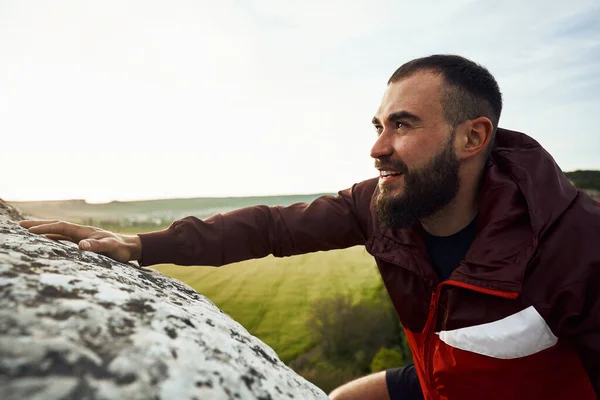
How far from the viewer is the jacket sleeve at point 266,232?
9.74 ft

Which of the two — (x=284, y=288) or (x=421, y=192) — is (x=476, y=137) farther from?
(x=284, y=288)

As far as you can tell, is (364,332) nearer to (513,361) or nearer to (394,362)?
(394,362)

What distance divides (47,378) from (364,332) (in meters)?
22.8

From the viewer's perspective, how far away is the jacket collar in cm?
265

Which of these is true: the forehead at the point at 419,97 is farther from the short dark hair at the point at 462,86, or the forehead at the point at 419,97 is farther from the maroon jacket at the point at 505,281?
the maroon jacket at the point at 505,281

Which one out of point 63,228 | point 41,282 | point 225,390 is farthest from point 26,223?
point 225,390

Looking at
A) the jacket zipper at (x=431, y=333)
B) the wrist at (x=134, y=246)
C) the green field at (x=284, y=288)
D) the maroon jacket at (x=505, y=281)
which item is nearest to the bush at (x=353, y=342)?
the green field at (x=284, y=288)

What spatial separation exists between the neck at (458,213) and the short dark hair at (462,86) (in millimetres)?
557

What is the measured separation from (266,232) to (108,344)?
8.25ft

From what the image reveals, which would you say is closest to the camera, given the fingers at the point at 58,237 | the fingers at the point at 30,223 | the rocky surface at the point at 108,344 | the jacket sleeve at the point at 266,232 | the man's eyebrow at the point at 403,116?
the rocky surface at the point at 108,344

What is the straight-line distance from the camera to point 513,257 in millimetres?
2680

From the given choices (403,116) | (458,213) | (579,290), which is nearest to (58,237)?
(403,116)

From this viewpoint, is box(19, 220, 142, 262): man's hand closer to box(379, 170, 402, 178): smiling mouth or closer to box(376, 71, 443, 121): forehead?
box(379, 170, 402, 178): smiling mouth

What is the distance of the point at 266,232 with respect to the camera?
3.59m
